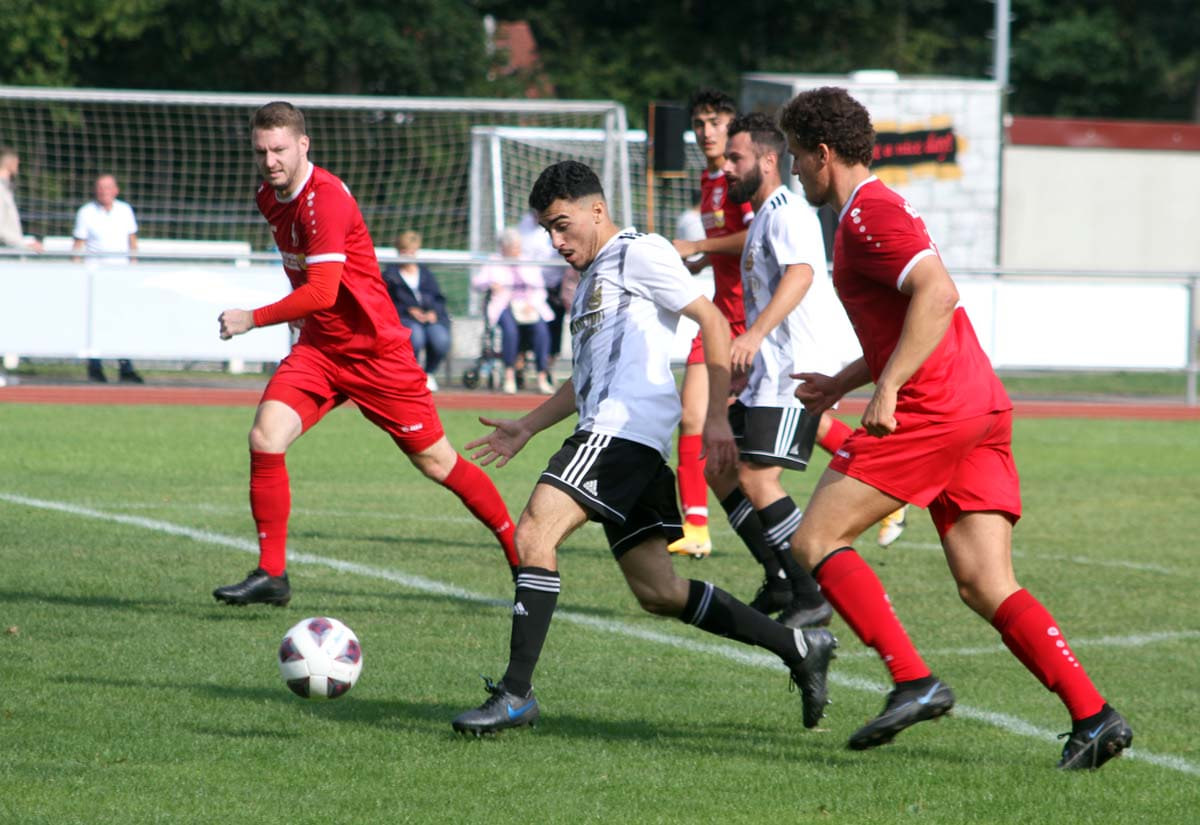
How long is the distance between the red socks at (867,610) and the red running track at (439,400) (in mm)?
11847

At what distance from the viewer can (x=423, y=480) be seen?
40.1 feet

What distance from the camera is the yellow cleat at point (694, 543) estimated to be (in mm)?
9148

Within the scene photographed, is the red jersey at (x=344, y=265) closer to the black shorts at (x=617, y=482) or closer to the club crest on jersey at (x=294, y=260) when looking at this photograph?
the club crest on jersey at (x=294, y=260)

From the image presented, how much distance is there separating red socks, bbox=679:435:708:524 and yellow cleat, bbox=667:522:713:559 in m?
0.04

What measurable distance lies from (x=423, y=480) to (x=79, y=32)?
29.1 metres

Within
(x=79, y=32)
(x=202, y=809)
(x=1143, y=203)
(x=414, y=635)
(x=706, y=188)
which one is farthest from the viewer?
(x=79, y=32)

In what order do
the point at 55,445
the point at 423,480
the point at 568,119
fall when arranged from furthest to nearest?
the point at 568,119 < the point at 55,445 < the point at 423,480

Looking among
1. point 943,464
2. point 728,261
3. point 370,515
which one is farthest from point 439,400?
point 943,464

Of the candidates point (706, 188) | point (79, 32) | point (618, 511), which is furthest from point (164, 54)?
point (618, 511)

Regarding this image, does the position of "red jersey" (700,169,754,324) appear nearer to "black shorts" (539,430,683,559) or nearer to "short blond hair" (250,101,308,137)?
"short blond hair" (250,101,308,137)

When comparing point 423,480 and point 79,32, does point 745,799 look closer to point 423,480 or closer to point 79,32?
point 423,480

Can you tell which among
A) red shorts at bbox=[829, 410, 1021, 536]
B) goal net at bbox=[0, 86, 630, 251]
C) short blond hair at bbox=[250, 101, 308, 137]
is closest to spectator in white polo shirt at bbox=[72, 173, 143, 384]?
goal net at bbox=[0, 86, 630, 251]

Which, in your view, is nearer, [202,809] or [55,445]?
[202,809]

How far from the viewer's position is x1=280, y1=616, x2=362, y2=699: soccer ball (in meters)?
5.54
